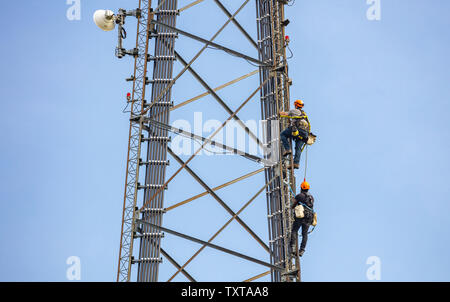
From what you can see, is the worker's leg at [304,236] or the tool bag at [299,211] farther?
the worker's leg at [304,236]

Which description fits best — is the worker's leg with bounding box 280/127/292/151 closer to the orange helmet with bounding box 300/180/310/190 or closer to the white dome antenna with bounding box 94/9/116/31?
the orange helmet with bounding box 300/180/310/190

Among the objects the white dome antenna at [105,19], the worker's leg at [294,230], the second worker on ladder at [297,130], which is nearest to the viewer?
the worker's leg at [294,230]

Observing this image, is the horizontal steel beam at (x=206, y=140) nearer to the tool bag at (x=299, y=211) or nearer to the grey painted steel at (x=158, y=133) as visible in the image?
the grey painted steel at (x=158, y=133)

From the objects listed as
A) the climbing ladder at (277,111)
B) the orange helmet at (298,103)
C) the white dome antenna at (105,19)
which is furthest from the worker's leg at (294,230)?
the white dome antenna at (105,19)

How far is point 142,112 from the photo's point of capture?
38.5m

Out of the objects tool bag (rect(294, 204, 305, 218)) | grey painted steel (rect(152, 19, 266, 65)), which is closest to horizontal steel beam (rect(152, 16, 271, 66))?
grey painted steel (rect(152, 19, 266, 65))

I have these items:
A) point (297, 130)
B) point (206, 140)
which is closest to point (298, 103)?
point (297, 130)

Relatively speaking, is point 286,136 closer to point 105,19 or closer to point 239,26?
point 239,26

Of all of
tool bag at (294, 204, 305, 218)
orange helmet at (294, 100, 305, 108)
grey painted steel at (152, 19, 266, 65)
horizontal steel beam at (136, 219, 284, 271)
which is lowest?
horizontal steel beam at (136, 219, 284, 271)

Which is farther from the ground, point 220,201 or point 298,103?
point 298,103

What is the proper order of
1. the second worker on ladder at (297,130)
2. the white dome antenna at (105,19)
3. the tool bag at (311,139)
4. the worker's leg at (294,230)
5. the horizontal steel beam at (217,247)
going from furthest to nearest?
the white dome antenna at (105,19), the tool bag at (311,139), the second worker on ladder at (297,130), the worker's leg at (294,230), the horizontal steel beam at (217,247)

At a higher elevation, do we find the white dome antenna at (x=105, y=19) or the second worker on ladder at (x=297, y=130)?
the white dome antenna at (x=105, y=19)
